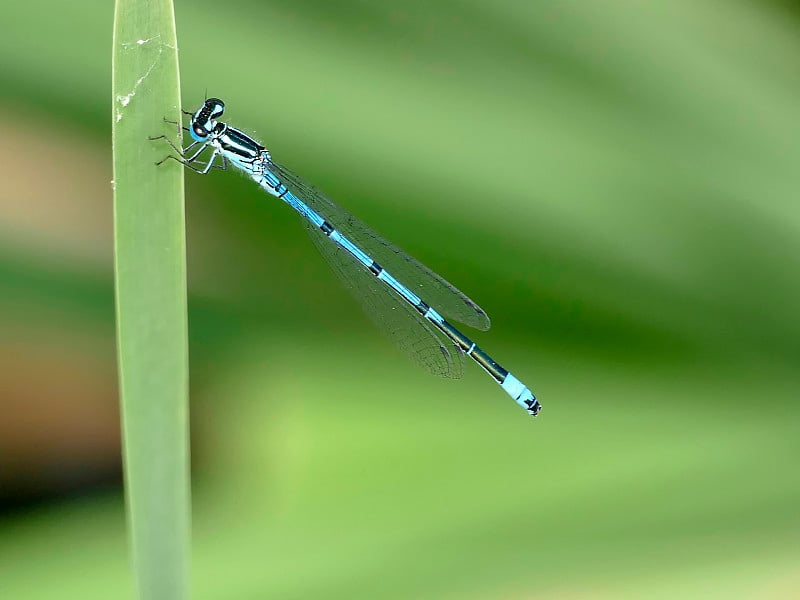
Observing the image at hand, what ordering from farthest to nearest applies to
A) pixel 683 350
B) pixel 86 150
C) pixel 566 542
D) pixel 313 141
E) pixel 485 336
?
1. pixel 485 336
2. pixel 683 350
3. pixel 86 150
4. pixel 313 141
5. pixel 566 542

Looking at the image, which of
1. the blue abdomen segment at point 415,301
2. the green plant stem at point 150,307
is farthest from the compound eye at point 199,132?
the green plant stem at point 150,307

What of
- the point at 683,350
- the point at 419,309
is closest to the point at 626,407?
the point at 683,350

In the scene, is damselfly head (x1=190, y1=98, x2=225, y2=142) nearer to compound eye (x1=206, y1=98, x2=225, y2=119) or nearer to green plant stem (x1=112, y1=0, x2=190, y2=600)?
compound eye (x1=206, y1=98, x2=225, y2=119)

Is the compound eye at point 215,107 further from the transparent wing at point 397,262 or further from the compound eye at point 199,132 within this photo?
the transparent wing at point 397,262

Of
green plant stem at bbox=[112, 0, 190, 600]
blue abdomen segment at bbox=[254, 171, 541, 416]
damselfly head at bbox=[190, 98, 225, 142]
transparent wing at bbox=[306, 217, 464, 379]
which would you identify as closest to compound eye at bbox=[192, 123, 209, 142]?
damselfly head at bbox=[190, 98, 225, 142]

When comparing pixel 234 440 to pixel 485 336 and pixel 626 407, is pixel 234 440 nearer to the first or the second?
pixel 485 336
